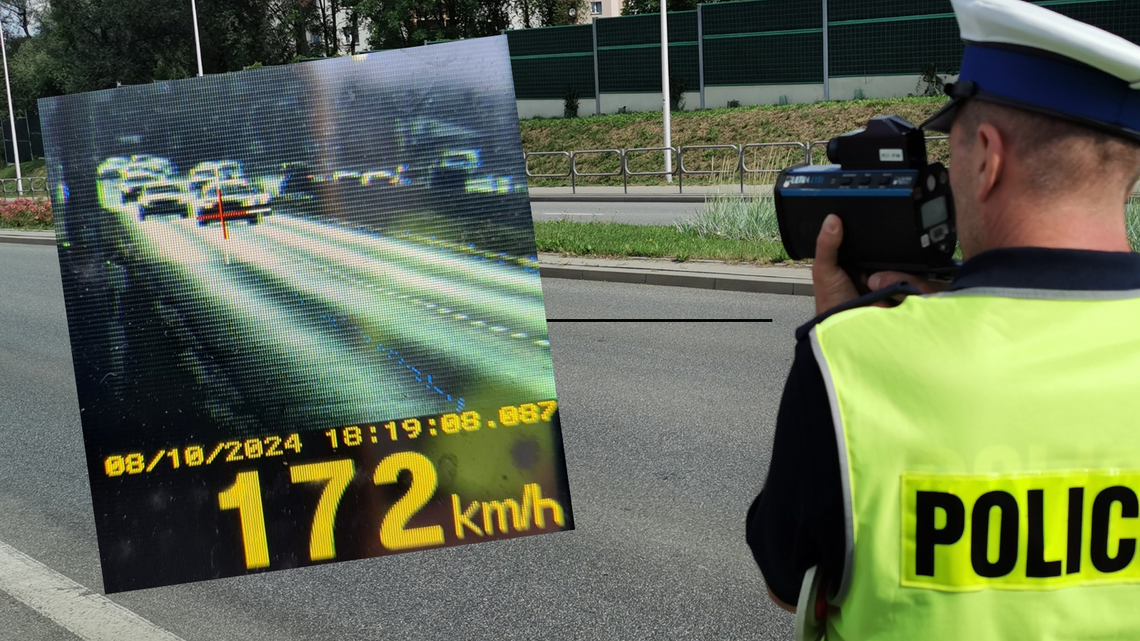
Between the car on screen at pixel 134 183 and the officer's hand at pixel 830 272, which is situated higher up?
the car on screen at pixel 134 183

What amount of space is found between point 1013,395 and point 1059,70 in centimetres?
39

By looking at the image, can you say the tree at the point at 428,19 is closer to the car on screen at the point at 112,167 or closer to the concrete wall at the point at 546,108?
the concrete wall at the point at 546,108

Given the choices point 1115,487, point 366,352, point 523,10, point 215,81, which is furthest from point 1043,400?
point 523,10

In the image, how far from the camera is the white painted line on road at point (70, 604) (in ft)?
13.3

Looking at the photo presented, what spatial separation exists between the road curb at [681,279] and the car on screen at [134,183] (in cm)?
892

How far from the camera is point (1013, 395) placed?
130 centimetres

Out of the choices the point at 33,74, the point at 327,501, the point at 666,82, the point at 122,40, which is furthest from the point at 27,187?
the point at 327,501

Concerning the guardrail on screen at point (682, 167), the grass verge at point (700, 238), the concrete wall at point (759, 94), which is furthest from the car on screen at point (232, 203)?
the concrete wall at point (759, 94)

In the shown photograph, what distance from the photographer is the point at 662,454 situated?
19.2ft

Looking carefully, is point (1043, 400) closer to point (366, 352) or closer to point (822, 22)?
point (366, 352)

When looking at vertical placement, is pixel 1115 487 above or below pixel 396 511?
above

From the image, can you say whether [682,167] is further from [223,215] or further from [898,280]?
[898,280]

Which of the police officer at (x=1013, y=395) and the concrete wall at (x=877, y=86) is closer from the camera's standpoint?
the police officer at (x=1013, y=395)

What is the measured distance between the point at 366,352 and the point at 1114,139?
3.92ft
